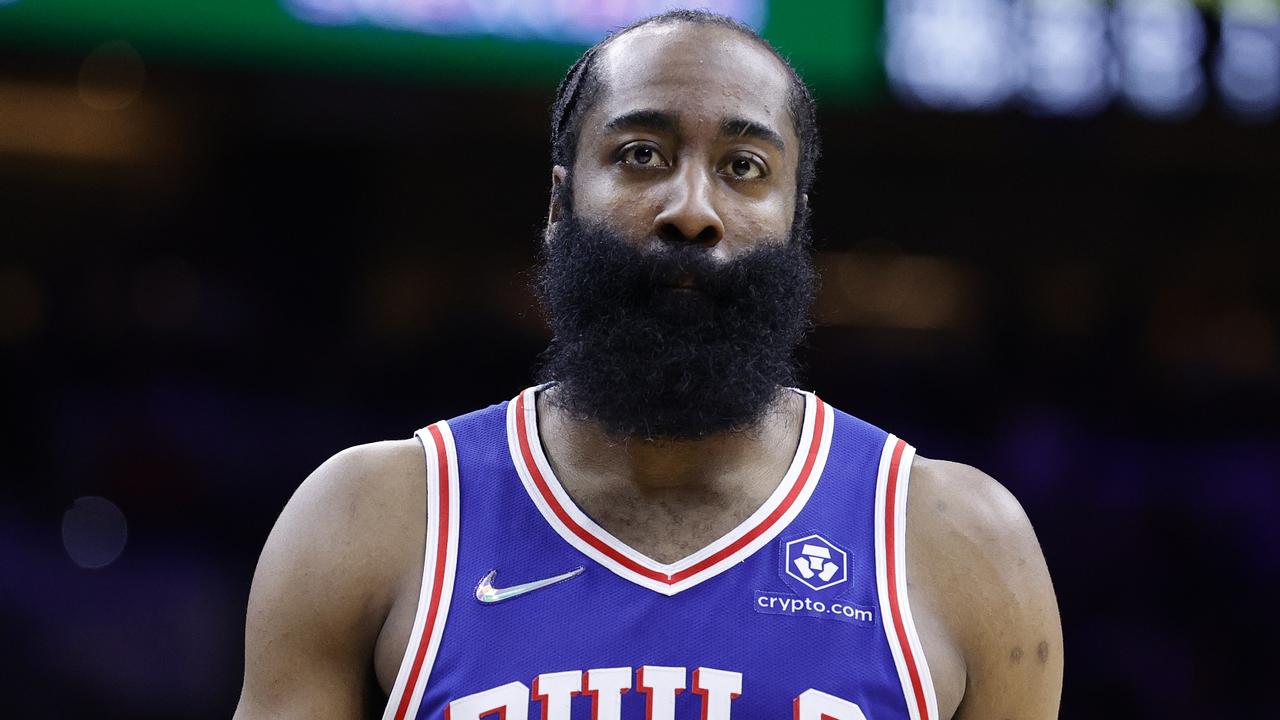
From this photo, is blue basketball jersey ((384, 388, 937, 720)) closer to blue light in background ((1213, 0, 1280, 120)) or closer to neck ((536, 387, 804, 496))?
neck ((536, 387, 804, 496))

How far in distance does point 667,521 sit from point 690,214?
476 mm

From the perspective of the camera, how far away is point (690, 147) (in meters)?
2.27

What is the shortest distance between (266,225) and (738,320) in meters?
8.83

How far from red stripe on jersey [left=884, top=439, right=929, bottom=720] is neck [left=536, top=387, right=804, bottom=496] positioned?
17cm

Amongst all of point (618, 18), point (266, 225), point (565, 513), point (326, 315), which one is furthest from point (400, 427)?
point (565, 513)

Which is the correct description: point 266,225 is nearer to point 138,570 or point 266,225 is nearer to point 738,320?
point 138,570

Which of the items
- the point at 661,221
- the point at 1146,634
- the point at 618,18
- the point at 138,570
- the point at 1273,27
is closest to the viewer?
the point at 661,221

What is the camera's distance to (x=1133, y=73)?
6.41 m

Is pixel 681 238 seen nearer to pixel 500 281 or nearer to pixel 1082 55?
pixel 1082 55

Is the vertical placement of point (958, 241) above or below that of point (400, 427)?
above

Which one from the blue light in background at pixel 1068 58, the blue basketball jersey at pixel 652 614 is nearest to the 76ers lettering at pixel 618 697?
the blue basketball jersey at pixel 652 614

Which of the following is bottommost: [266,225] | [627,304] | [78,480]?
[78,480]

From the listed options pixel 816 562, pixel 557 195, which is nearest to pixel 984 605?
pixel 816 562

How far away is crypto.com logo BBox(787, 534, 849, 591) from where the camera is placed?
221 centimetres
